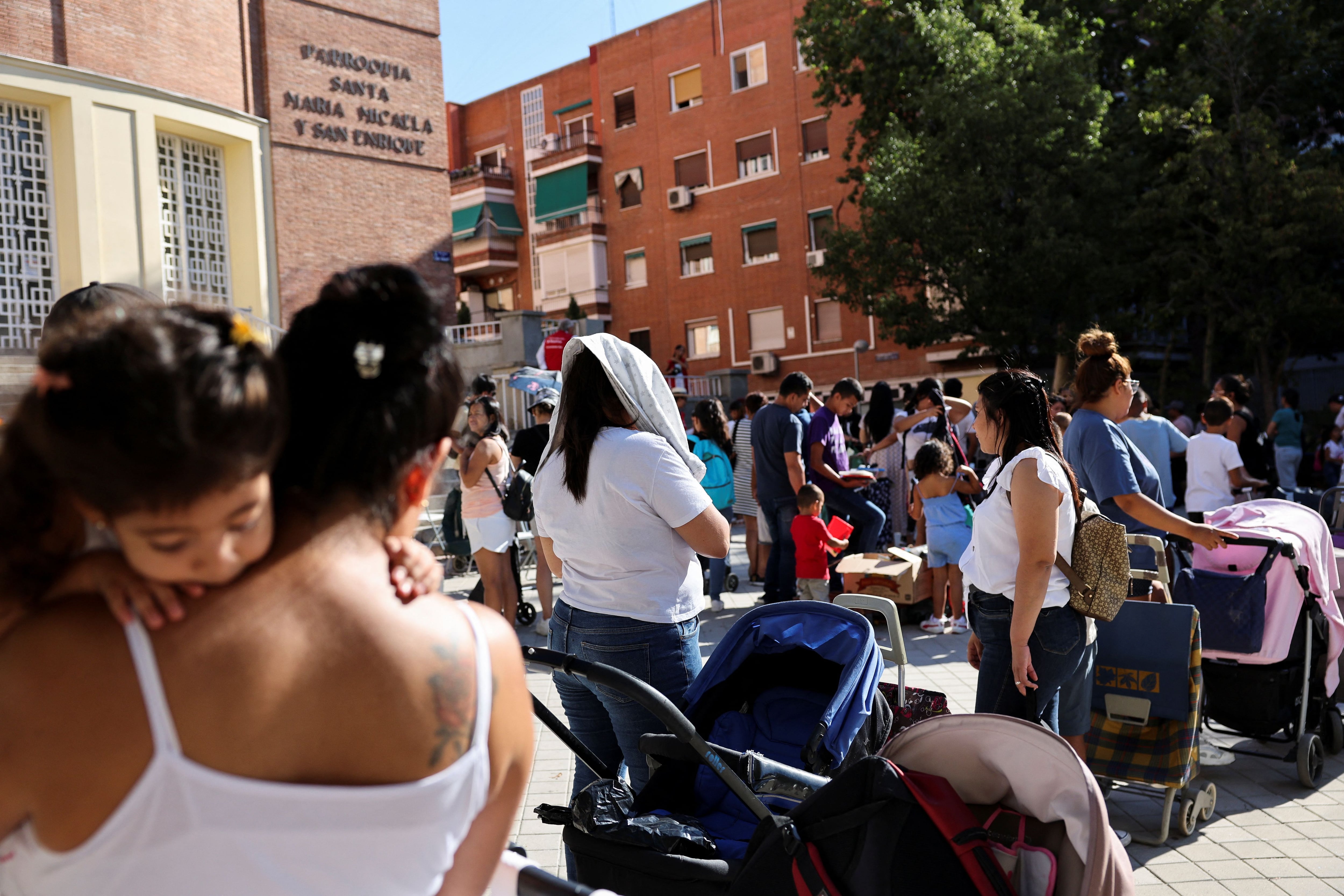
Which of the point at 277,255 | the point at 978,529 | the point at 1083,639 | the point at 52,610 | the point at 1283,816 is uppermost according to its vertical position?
the point at 277,255

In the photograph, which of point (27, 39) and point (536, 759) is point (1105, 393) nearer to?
point (536, 759)

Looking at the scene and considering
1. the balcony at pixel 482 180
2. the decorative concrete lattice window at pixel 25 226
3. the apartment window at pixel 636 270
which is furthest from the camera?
the balcony at pixel 482 180

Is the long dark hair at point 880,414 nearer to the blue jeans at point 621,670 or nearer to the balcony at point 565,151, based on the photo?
the blue jeans at point 621,670

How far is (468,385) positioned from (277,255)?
1813cm

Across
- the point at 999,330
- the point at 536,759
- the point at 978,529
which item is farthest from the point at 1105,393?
the point at 999,330

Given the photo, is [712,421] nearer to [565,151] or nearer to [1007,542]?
[1007,542]

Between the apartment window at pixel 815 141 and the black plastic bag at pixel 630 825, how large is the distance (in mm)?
31483

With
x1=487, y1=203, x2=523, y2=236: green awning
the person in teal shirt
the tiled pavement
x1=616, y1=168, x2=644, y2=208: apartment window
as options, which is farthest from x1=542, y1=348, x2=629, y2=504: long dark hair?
x1=487, y1=203, x2=523, y2=236: green awning

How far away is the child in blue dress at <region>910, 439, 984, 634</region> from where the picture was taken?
804 centimetres

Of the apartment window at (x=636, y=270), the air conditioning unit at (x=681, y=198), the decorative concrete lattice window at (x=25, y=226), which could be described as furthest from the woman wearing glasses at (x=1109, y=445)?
the apartment window at (x=636, y=270)

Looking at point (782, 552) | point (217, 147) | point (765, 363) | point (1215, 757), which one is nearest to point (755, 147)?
point (765, 363)

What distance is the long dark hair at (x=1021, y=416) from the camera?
3.63m

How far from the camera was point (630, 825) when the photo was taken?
251 cm

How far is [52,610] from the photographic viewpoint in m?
0.97
